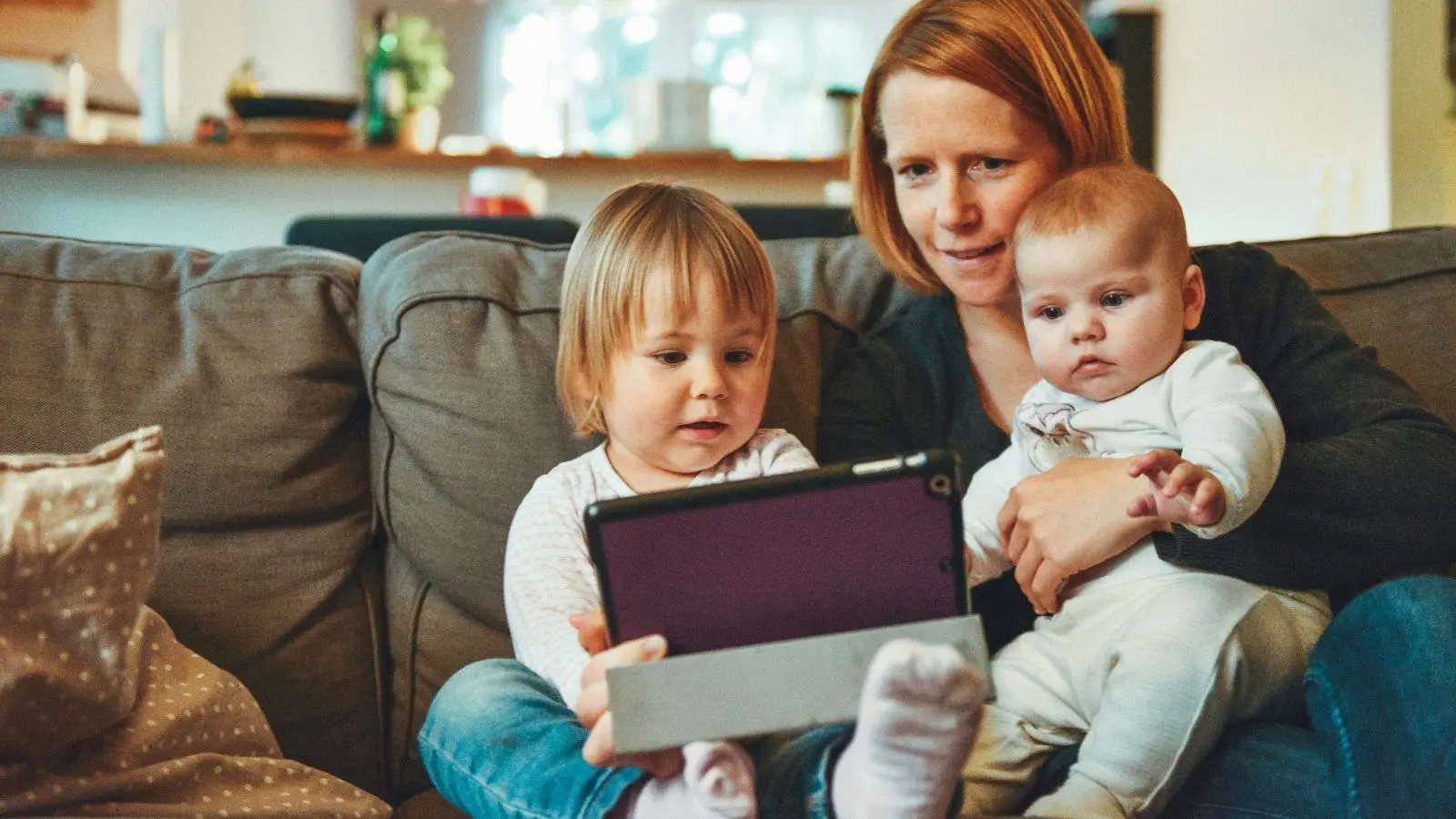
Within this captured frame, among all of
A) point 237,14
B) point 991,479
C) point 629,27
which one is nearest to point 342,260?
point 991,479

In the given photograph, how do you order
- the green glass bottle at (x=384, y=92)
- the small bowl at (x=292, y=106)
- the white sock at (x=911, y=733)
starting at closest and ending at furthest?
the white sock at (x=911, y=733) → the small bowl at (x=292, y=106) → the green glass bottle at (x=384, y=92)

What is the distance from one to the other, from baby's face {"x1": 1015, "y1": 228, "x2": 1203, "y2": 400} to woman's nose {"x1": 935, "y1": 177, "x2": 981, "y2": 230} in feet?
0.46

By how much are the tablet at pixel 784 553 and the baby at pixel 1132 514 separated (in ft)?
0.86

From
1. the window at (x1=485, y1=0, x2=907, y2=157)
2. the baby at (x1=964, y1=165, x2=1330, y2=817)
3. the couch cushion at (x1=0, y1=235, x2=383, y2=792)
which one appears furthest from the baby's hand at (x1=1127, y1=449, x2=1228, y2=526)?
the window at (x1=485, y1=0, x2=907, y2=157)

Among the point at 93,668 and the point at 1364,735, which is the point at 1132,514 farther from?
the point at 93,668

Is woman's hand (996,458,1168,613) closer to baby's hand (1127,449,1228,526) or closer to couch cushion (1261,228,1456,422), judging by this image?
baby's hand (1127,449,1228,526)

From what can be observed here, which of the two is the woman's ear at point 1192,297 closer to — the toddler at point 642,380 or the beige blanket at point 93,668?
the toddler at point 642,380

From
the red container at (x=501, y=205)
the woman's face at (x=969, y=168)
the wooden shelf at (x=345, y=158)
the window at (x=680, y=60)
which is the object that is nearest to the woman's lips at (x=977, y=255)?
the woman's face at (x=969, y=168)

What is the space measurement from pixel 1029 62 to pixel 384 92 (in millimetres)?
3240

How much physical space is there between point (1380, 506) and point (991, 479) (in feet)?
1.22

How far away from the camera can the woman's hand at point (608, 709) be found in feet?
3.08

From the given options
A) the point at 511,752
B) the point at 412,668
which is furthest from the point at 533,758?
the point at 412,668

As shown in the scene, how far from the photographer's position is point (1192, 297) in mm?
1331

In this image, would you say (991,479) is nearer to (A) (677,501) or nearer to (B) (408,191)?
(A) (677,501)
